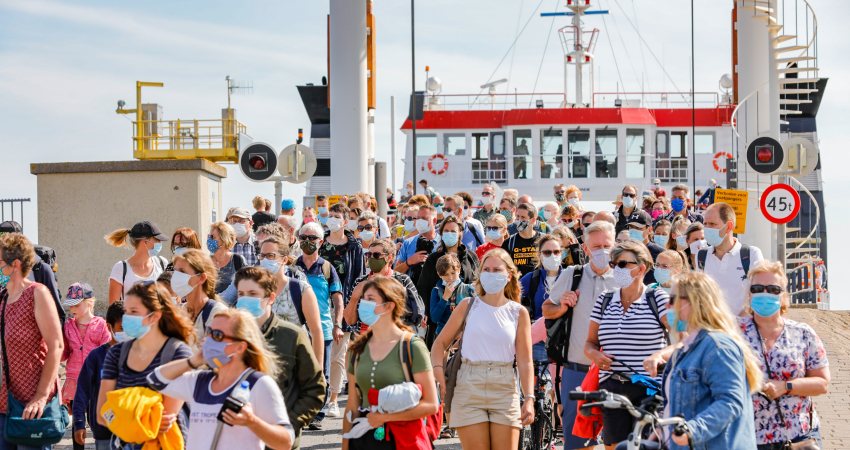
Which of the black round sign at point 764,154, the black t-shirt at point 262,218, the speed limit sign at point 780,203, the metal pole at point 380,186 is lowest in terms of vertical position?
the black t-shirt at point 262,218

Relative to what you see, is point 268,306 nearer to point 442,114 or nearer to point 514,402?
point 514,402

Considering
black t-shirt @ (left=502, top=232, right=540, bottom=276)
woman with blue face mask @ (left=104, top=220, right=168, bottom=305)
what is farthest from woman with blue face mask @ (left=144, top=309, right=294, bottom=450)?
black t-shirt @ (left=502, top=232, right=540, bottom=276)

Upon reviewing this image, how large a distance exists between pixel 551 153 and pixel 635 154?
2.68m

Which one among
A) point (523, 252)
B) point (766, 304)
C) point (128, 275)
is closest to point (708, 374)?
point (766, 304)

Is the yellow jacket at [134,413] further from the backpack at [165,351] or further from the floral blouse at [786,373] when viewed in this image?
the floral blouse at [786,373]

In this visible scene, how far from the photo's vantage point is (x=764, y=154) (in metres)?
22.0

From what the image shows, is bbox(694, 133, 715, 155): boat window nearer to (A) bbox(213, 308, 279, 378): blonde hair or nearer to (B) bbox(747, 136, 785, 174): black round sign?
(B) bbox(747, 136, 785, 174): black round sign

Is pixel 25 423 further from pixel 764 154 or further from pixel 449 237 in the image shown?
pixel 764 154

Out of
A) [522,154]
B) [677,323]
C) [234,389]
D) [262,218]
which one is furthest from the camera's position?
[522,154]

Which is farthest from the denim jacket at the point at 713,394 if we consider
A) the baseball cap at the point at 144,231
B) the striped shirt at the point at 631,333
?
the baseball cap at the point at 144,231

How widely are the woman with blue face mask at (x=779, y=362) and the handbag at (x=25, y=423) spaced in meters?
4.46

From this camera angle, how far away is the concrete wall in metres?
17.7

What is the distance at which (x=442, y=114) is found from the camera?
39062 millimetres

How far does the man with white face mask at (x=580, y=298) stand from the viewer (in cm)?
882
